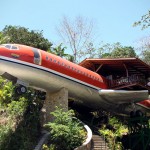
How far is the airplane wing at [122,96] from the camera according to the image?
28973 millimetres

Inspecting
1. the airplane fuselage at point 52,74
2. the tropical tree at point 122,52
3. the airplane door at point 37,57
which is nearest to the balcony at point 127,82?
the airplane fuselage at point 52,74

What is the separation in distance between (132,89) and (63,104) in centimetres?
901

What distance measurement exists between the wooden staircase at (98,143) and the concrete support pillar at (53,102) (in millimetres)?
3691

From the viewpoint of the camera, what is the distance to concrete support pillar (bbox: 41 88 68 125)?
2597 cm

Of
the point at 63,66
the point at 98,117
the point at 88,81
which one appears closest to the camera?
the point at 63,66

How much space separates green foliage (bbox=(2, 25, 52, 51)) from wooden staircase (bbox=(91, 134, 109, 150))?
17.2m

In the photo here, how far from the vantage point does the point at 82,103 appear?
31422 mm

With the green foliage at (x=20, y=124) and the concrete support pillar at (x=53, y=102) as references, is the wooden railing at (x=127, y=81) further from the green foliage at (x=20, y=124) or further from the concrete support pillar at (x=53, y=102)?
the green foliage at (x=20, y=124)

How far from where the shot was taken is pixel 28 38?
3906 centimetres

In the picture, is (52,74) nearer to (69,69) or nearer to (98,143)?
(69,69)

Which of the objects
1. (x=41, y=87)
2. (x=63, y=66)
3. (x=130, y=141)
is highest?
(x=63, y=66)

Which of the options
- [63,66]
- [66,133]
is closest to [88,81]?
[63,66]

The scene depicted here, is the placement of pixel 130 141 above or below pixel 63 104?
below

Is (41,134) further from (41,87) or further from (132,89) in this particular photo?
(132,89)
